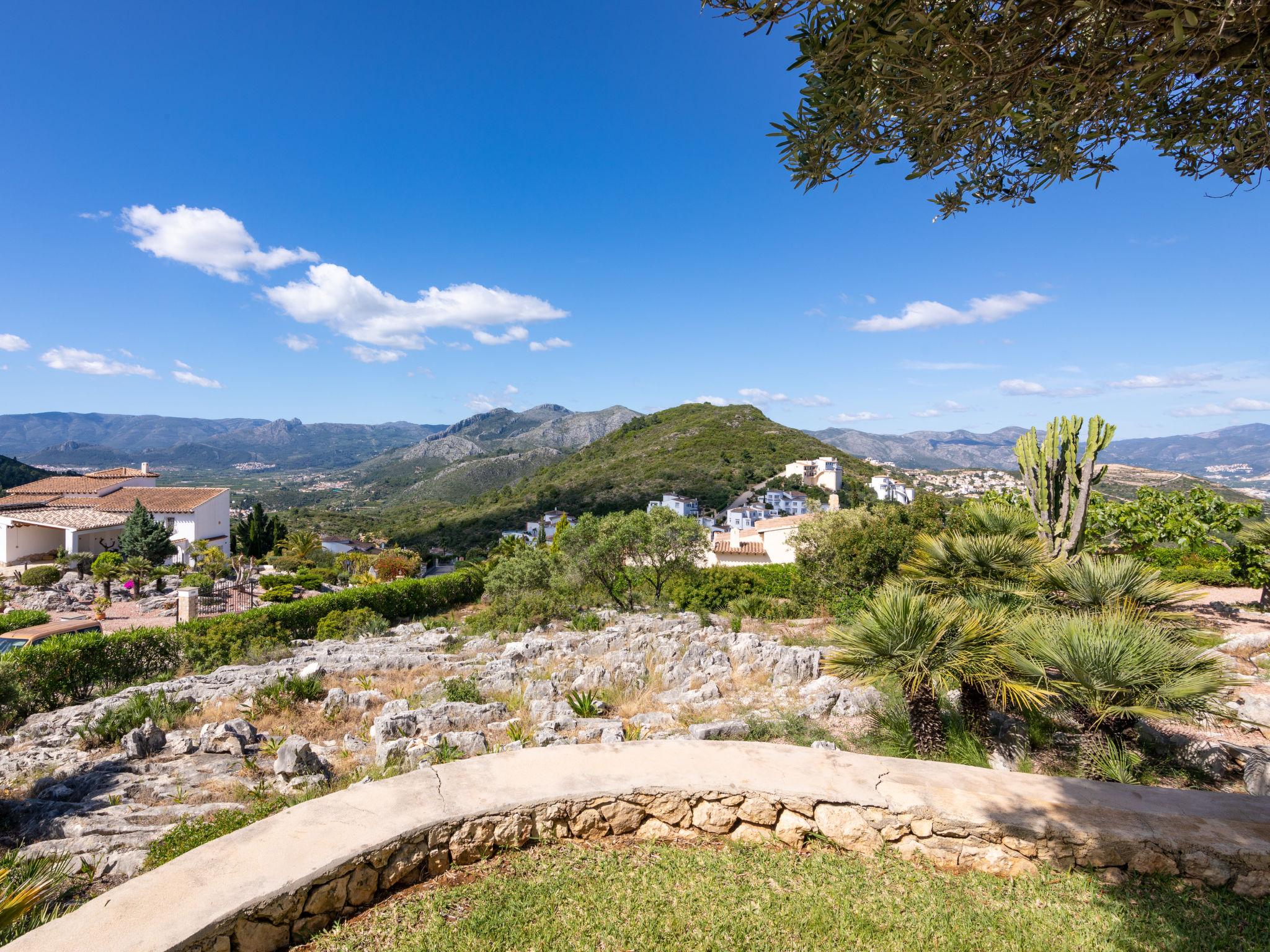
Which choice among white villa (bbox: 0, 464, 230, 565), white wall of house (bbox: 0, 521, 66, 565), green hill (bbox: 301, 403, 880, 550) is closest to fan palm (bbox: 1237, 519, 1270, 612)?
white villa (bbox: 0, 464, 230, 565)

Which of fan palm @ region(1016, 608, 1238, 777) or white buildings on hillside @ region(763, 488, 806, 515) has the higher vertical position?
fan palm @ region(1016, 608, 1238, 777)

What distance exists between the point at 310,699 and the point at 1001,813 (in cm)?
899

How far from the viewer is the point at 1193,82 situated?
3.00 metres

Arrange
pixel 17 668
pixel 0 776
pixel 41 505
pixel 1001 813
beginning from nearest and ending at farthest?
1. pixel 1001 813
2. pixel 0 776
3. pixel 17 668
4. pixel 41 505

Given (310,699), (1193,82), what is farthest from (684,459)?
(1193,82)

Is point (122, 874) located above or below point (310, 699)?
above

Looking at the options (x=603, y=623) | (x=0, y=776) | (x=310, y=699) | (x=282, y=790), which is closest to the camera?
(x=282, y=790)

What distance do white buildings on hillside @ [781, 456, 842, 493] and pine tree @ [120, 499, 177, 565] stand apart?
5216 centimetres

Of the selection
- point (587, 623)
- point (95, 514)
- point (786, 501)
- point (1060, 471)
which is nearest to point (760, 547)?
point (587, 623)

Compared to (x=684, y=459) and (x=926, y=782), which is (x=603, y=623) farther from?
(x=684, y=459)

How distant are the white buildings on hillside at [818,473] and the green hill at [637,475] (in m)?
4.79

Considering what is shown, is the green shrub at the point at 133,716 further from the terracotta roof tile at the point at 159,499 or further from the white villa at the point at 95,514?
the terracotta roof tile at the point at 159,499

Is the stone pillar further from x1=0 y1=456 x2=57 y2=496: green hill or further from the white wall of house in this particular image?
x1=0 y1=456 x2=57 y2=496: green hill

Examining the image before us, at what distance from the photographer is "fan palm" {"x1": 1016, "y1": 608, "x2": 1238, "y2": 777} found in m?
4.33
